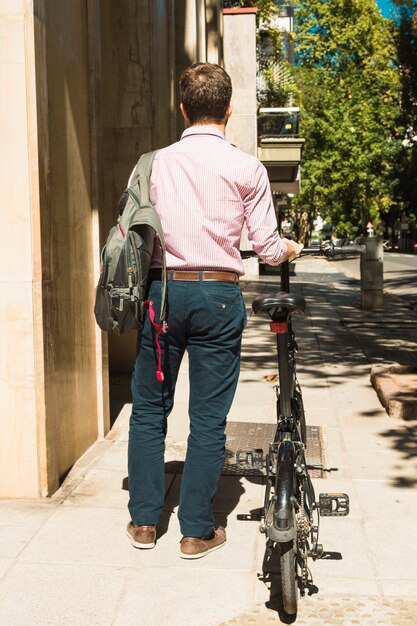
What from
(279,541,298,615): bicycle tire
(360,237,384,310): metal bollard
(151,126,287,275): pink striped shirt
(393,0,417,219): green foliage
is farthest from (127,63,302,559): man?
(393,0,417,219): green foliage

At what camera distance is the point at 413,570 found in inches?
153

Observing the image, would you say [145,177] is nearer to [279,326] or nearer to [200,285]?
[200,285]

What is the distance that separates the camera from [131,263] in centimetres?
371

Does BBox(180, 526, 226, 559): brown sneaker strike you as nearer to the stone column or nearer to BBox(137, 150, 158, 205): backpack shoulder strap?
BBox(137, 150, 158, 205): backpack shoulder strap

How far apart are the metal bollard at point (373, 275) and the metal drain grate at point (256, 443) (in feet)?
31.9

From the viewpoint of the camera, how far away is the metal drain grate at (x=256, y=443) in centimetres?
538

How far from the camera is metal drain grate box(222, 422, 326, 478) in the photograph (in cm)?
538

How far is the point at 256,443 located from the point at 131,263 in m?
2.72

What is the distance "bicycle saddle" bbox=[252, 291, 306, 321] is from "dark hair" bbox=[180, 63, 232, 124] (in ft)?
2.95

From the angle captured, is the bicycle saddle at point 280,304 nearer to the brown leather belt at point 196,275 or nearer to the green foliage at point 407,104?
the brown leather belt at point 196,275

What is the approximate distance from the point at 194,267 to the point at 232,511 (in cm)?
150

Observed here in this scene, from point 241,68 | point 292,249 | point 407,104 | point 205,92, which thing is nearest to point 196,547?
A: point 292,249

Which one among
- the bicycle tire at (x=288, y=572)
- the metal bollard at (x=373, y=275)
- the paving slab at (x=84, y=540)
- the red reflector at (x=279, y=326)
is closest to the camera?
the bicycle tire at (x=288, y=572)

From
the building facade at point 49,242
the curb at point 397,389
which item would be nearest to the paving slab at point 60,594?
the building facade at point 49,242
